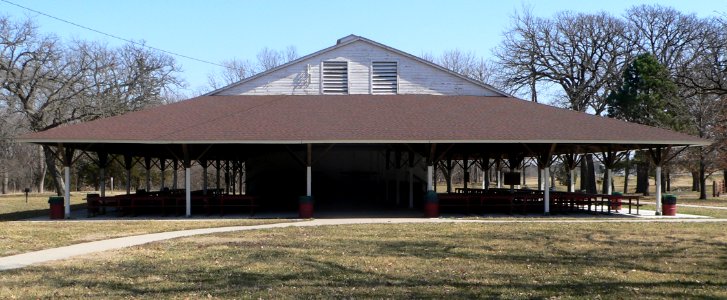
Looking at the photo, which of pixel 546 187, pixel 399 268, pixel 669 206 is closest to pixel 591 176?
pixel 669 206

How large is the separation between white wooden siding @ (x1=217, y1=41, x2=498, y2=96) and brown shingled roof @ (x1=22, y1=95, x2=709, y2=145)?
22.7 inches

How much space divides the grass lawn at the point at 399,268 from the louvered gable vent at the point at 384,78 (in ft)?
40.8

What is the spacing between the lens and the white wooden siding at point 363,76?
2848cm

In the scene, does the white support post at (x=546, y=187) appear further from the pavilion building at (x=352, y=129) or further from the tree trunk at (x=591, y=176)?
the tree trunk at (x=591, y=176)

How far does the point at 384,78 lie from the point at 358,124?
5779mm

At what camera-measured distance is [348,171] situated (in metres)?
35.2

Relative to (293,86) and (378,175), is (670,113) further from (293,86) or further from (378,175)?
(293,86)

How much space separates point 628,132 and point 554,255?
37.6 feet

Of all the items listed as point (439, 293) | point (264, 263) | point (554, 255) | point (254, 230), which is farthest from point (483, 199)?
point (439, 293)

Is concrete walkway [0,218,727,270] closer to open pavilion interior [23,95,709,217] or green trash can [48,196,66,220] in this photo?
open pavilion interior [23,95,709,217]

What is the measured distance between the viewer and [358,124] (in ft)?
76.6

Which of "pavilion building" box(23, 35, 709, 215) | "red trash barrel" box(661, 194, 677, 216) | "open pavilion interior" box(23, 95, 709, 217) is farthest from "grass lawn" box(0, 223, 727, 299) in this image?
"red trash barrel" box(661, 194, 677, 216)

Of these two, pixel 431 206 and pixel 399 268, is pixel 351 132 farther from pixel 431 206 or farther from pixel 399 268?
pixel 399 268

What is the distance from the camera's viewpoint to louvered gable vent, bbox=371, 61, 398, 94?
93.8ft
